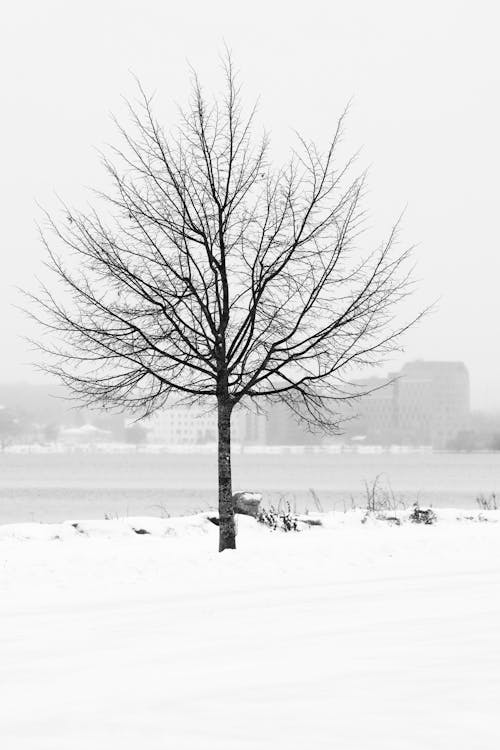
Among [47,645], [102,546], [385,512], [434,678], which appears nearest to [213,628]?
[47,645]

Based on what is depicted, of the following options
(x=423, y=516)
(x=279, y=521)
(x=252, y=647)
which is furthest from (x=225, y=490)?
(x=252, y=647)

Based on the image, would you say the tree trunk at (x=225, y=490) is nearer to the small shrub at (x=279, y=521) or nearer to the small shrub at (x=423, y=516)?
the small shrub at (x=279, y=521)

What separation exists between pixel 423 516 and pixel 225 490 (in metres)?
6.20

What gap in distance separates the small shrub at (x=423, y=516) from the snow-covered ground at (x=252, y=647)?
4.26 meters

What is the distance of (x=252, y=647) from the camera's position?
6.97 meters

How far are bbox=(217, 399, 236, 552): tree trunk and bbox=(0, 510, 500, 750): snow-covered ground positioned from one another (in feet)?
1.38

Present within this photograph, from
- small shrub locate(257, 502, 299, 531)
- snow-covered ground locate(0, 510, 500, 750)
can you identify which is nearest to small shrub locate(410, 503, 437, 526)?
small shrub locate(257, 502, 299, 531)

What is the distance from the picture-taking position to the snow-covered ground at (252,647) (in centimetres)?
488

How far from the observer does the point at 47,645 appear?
7168mm

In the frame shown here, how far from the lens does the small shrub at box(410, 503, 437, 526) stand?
17938 mm

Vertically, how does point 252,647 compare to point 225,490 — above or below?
below

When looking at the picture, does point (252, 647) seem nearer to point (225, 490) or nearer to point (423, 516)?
point (225, 490)

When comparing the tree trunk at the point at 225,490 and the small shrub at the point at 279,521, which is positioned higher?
the tree trunk at the point at 225,490

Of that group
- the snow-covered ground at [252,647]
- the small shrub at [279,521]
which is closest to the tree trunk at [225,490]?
the snow-covered ground at [252,647]
